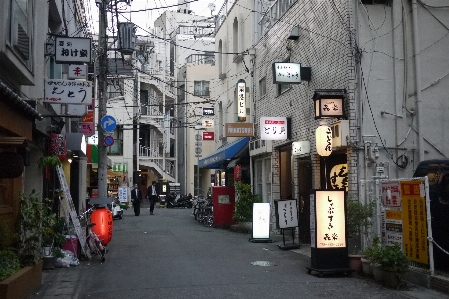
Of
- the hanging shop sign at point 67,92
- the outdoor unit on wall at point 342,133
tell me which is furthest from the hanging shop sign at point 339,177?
the hanging shop sign at point 67,92

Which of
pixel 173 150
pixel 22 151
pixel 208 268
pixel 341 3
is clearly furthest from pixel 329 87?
pixel 173 150

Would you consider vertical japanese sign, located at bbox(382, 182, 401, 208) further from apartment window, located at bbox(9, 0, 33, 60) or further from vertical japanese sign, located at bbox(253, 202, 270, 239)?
apartment window, located at bbox(9, 0, 33, 60)

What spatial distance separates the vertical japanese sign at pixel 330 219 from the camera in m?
11.0

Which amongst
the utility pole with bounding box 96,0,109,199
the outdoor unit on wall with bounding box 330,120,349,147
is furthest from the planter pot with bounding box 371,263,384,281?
the utility pole with bounding box 96,0,109,199

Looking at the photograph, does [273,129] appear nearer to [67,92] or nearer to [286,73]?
[286,73]

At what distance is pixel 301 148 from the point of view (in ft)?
55.9

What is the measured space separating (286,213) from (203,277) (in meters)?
5.55

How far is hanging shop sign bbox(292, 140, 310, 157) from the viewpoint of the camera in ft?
55.0

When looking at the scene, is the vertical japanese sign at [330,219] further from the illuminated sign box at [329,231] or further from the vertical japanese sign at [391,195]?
the vertical japanese sign at [391,195]

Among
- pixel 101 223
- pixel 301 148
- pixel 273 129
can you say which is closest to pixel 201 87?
pixel 273 129

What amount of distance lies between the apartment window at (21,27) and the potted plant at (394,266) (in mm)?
8397

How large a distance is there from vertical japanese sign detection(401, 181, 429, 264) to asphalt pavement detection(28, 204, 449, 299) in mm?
667

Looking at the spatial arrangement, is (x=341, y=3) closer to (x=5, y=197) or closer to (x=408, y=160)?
(x=408, y=160)

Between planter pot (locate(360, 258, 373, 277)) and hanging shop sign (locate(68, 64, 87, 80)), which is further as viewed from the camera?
hanging shop sign (locate(68, 64, 87, 80))
